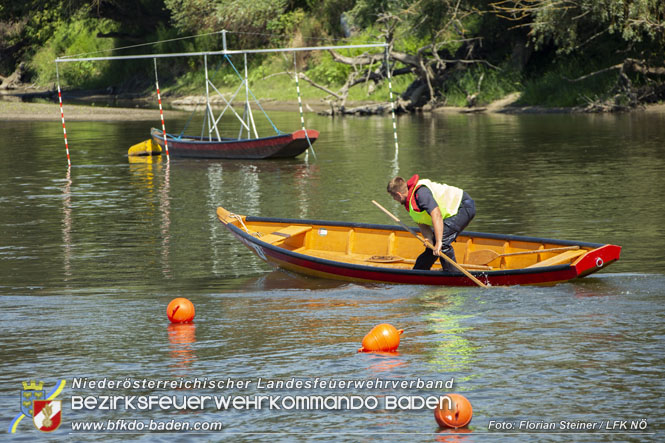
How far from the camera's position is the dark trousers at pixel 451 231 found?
42.1 ft

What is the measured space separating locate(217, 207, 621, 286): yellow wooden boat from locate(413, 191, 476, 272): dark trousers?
0.30 metres

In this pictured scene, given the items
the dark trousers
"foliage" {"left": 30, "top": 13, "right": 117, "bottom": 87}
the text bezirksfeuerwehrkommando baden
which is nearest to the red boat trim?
the dark trousers

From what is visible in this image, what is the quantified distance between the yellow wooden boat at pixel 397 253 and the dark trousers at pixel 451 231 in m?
0.30

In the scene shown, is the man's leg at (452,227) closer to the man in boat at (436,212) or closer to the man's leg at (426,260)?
the man in boat at (436,212)

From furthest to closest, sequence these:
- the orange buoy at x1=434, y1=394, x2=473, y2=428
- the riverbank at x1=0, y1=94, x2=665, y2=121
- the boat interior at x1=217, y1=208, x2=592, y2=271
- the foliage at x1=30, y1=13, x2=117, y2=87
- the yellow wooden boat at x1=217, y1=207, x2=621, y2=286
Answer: the foliage at x1=30, y1=13, x2=117, y2=87, the riverbank at x1=0, y1=94, x2=665, y2=121, the boat interior at x1=217, y1=208, x2=592, y2=271, the yellow wooden boat at x1=217, y1=207, x2=621, y2=286, the orange buoy at x1=434, y1=394, x2=473, y2=428

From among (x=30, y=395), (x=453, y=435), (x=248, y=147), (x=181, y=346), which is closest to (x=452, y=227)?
(x=181, y=346)

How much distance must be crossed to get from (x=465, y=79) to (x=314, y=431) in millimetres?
38358

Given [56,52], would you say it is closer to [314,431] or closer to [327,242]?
[327,242]

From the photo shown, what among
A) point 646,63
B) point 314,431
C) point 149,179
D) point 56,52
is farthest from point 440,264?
point 56,52

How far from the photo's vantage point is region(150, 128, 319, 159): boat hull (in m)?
29.3

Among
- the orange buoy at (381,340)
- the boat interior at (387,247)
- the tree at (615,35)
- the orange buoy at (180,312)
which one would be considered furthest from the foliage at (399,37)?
the orange buoy at (381,340)

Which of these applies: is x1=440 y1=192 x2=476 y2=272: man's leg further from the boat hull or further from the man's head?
the boat hull

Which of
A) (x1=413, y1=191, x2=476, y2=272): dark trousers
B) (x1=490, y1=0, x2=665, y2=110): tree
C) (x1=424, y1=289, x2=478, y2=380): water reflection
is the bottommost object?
(x1=424, y1=289, x2=478, y2=380): water reflection

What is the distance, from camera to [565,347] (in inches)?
397
